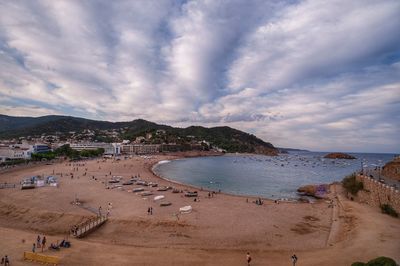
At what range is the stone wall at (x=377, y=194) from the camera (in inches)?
1070

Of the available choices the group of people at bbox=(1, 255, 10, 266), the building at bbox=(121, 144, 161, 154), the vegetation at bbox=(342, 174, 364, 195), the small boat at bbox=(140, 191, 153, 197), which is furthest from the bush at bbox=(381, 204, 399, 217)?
the building at bbox=(121, 144, 161, 154)

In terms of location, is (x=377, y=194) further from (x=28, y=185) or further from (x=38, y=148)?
(x=38, y=148)

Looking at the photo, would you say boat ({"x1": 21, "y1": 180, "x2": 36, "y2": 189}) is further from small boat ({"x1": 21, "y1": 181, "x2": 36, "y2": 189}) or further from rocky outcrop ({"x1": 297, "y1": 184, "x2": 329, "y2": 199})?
rocky outcrop ({"x1": 297, "y1": 184, "x2": 329, "y2": 199})

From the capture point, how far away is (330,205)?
35.5 m

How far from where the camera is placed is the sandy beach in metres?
17.7

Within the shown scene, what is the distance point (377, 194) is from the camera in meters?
31.5

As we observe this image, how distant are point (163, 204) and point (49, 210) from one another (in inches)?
470

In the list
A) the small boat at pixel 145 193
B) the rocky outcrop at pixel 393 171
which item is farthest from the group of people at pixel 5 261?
the rocky outcrop at pixel 393 171

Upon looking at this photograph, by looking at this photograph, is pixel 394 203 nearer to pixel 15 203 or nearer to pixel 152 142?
pixel 15 203

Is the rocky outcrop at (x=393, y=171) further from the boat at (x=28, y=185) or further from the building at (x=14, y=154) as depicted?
the building at (x=14, y=154)

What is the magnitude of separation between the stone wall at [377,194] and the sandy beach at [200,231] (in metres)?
1.59

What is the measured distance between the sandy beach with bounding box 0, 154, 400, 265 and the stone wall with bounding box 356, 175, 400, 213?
5.21 feet

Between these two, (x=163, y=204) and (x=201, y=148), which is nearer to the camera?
(x=163, y=204)

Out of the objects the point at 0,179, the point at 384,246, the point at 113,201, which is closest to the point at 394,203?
the point at 384,246
